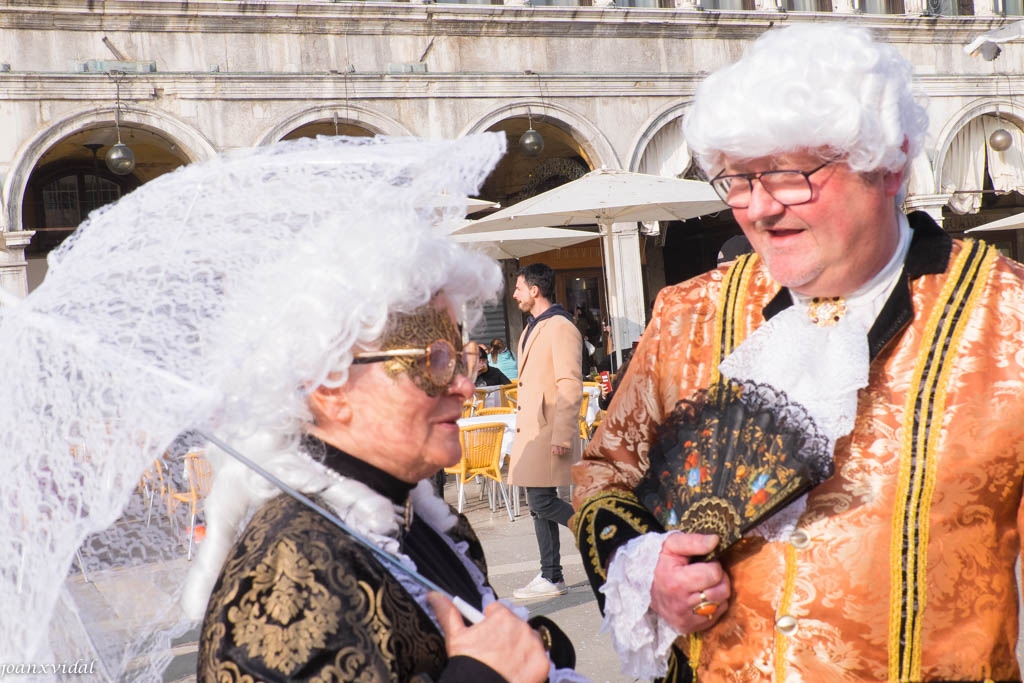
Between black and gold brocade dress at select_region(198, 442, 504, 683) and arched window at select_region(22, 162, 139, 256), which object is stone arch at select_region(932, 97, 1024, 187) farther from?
black and gold brocade dress at select_region(198, 442, 504, 683)

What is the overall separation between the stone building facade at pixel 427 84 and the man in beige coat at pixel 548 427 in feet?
20.2

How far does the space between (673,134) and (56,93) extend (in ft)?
26.2

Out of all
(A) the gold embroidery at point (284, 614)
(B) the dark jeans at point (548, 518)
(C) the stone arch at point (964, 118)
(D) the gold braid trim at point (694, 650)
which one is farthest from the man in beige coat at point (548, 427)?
(C) the stone arch at point (964, 118)

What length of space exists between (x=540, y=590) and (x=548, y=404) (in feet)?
3.58

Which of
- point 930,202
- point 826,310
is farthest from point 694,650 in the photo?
point 930,202

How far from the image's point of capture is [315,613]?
1347mm

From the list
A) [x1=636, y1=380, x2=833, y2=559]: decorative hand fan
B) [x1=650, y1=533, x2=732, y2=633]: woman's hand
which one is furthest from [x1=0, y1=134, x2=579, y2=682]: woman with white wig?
[x1=636, y1=380, x2=833, y2=559]: decorative hand fan

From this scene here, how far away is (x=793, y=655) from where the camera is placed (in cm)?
186

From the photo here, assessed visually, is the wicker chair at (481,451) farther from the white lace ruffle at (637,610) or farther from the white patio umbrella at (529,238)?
the white lace ruffle at (637,610)

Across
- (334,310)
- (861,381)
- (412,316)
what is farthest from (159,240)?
(861,381)

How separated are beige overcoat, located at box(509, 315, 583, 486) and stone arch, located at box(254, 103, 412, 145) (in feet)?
22.5

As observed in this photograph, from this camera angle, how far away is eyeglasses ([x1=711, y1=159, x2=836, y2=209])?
1.83 m

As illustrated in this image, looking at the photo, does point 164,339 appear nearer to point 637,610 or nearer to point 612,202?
point 637,610

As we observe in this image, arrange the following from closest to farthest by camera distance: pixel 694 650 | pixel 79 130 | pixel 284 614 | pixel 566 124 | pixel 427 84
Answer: pixel 284 614
pixel 694 650
pixel 79 130
pixel 427 84
pixel 566 124
